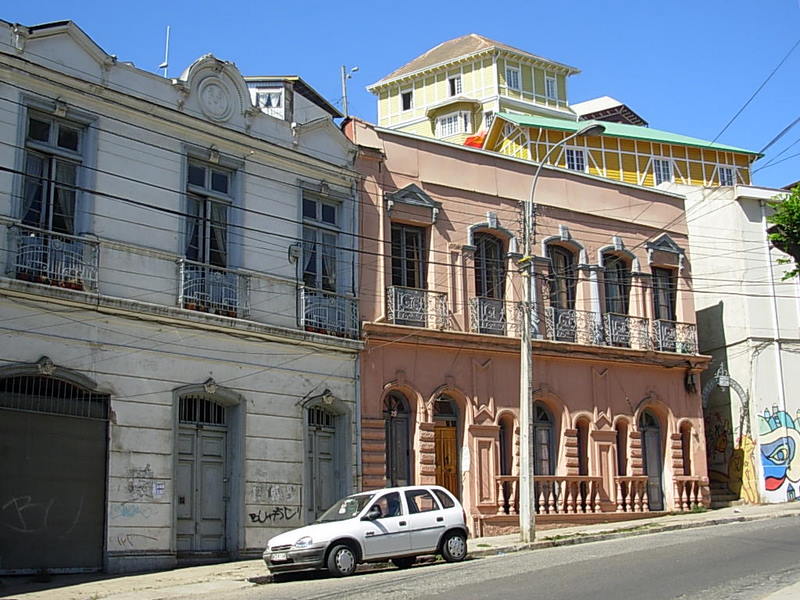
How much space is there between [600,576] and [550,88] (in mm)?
50837

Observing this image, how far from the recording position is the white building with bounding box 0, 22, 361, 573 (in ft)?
57.7

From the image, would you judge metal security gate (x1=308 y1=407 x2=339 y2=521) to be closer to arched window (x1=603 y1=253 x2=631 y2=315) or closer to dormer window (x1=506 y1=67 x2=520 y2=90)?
arched window (x1=603 y1=253 x2=631 y2=315)

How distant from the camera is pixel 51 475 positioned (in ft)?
57.9

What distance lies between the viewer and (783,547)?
17531 mm

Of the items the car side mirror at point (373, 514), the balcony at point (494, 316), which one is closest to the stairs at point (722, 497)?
the balcony at point (494, 316)

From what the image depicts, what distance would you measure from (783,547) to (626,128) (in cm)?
3299

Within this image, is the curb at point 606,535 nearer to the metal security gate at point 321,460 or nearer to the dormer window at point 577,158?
the metal security gate at point 321,460

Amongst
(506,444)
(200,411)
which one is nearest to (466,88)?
(506,444)

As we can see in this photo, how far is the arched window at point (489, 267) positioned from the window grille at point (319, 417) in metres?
5.39

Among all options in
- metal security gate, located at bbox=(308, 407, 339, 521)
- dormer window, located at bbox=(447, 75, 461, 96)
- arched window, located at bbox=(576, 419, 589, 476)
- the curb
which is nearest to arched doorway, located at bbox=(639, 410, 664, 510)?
arched window, located at bbox=(576, 419, 589, 476)

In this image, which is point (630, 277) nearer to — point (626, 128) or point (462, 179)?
point (462, 179)

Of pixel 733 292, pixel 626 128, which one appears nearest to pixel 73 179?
pixel 733 292

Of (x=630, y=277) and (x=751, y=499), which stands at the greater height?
(x=630, y=277)

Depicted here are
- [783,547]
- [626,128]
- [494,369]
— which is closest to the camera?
[783,547]
